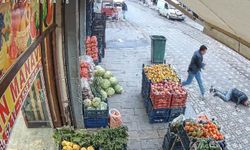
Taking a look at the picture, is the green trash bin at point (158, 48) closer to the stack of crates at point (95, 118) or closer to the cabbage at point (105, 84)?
the cabbage at point (105, 84)

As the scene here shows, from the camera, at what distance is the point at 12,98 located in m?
3.60

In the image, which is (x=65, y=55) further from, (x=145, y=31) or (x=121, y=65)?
(x=145, y=31)

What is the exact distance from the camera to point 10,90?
3.49m

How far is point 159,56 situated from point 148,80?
4.33 metres

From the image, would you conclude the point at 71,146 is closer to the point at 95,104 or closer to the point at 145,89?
the point at 95,104

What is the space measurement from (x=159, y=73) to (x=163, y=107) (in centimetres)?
134

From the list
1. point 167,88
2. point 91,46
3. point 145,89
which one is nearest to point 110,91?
point 145,89

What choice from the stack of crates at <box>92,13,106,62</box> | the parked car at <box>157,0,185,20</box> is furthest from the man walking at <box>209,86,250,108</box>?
the parked car at <box>157,0,185,20</box>

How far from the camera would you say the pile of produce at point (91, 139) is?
5.89 meters

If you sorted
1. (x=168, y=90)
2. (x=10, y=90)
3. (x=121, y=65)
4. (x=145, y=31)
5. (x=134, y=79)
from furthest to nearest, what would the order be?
(x=145, y=31), (x=121, y=65), (x=134, y=79), (x=168, y=90), (x=10, y=90)

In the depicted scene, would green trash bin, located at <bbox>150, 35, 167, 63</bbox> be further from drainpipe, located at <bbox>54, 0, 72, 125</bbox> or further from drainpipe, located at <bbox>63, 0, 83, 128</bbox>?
drainpipe, located at <bbox>54, 0, 72, 125</bbox>

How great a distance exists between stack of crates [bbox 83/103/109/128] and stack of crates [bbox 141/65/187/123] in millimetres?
1446

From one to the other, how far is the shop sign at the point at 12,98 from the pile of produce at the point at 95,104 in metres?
3.44

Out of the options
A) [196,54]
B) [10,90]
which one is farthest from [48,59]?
[196,54]
